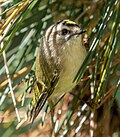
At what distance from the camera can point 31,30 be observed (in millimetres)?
868

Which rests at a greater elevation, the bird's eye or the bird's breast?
the bird's eye

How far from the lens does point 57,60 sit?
2.79ft

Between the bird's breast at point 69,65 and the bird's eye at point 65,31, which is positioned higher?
the bird's eye at point 65,31

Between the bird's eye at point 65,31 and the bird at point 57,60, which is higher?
the bird's eye at point 65,31

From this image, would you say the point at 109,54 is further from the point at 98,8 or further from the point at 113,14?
the point at 98,8

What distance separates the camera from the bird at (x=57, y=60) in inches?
31.6

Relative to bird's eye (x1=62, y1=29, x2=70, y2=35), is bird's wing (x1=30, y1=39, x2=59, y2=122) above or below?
below

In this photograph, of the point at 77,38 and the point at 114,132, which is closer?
the point at 77,38

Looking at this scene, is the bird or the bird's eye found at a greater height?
the bird's eye

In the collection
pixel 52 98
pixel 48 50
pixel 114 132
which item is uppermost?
pixel 48 50

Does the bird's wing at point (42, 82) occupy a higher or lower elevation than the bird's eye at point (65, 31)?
lower

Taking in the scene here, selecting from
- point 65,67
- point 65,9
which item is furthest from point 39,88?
point 65,9

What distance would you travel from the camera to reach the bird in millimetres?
803

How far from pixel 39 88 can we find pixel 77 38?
4.2 inches
